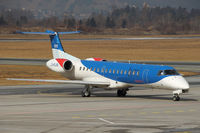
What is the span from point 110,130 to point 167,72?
43.0ft

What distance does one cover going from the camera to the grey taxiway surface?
69.8 feet

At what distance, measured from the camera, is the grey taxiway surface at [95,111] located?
21.3 metres

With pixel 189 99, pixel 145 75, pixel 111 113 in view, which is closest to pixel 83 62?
pixel 145 75

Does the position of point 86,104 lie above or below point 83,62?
below

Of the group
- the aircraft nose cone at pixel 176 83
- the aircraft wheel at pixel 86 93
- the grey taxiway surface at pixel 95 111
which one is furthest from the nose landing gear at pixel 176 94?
the aircraft wheel at pixel 86 93

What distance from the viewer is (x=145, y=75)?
33344mm

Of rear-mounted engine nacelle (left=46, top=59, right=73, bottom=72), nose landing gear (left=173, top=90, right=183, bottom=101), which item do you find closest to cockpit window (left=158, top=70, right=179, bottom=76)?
nose landing gear (left=173, top=90, right=183, bottom=101)

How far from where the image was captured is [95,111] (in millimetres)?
27312

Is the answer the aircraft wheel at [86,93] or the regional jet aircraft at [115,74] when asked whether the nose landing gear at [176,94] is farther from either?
the aircraft wheel at [86,93]

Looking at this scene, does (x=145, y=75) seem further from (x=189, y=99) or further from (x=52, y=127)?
(x=52, y=127)

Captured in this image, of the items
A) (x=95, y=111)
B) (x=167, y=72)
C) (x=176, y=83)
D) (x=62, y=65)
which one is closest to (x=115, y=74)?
(x=167, y=72)

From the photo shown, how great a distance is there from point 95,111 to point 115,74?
27.7 ft

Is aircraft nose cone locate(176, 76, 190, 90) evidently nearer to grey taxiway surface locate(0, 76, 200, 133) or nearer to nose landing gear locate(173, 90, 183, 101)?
nose landing gear locate(173, 90, 183, 101)

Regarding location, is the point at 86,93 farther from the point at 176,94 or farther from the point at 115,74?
the point at 176,94
